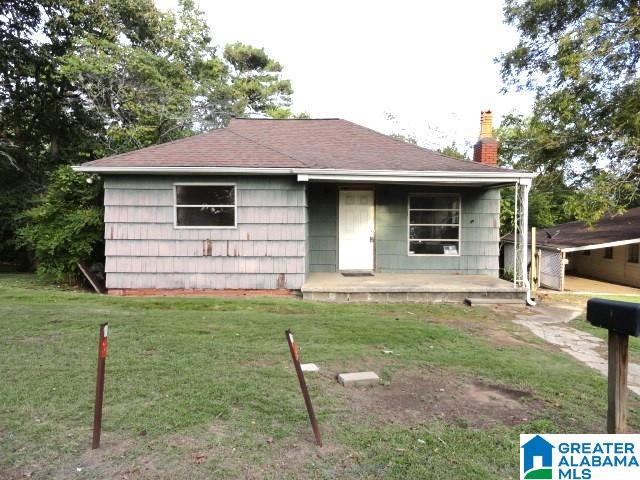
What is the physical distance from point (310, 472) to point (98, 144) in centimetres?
1739

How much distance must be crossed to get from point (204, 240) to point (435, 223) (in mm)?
5445

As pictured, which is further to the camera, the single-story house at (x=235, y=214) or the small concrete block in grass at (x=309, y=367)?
the single-story house at (x=235, y=214)

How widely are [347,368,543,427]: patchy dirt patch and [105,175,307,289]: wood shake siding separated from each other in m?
5.25

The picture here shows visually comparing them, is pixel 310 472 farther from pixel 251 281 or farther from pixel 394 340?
pixel 251 281

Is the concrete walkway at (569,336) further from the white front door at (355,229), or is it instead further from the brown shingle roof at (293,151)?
the white front door at (355,229)

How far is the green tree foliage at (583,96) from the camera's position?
43.4ft

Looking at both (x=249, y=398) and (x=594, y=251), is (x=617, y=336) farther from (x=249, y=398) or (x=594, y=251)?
(x=594, y=251)

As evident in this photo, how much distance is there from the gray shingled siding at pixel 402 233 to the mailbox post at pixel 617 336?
27.8ft

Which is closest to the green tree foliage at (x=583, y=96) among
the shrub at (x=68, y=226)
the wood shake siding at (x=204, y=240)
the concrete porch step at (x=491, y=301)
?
the concrete porch step at (x=491, y=301)

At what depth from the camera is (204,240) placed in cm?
927

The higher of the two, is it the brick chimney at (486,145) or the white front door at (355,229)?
the brick chimney at (486,145)

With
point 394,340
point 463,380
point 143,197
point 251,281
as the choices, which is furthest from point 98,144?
point 463,380

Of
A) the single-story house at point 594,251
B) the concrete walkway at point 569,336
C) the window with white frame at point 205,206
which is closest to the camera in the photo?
the concrete walkway at point 569,336

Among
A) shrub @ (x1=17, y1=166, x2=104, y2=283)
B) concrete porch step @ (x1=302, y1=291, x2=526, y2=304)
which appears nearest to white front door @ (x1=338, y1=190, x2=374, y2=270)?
concrete porch step @ (x1=302, y1=291, x2=526, y2=304)
